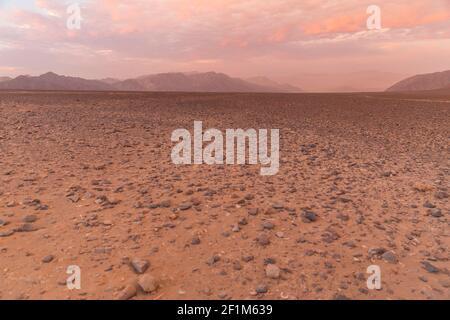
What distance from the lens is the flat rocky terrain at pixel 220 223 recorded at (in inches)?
150

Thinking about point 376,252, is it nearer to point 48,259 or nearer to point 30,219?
point 48,259

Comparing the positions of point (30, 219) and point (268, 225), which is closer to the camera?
point (268, 225)

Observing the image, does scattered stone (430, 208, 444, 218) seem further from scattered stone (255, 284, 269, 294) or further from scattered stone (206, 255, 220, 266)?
scattered stone (206, 255, 220, 266)

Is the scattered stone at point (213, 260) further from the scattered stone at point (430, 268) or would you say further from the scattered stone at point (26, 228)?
the scattered stone at point (26, 228)

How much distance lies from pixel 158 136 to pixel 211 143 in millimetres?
2055

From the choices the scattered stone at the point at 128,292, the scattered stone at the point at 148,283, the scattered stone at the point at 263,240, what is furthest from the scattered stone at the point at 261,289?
the scattered stone at the point at 128,292

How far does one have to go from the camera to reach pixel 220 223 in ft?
17.3

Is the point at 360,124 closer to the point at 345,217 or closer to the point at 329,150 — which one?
the point at 329,150

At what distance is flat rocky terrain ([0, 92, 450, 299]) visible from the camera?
150 inches

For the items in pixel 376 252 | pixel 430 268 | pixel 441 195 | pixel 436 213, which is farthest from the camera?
pixel 441 195

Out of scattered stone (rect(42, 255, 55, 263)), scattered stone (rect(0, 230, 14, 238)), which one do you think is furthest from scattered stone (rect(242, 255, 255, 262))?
scattered stone (rect(0, 230, 14, 238))

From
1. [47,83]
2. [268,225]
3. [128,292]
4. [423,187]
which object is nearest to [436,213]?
[423,187]

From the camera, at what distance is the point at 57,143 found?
33.4ft

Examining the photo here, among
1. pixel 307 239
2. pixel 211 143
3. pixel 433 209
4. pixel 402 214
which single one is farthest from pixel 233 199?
pixel 211 143
